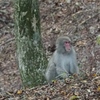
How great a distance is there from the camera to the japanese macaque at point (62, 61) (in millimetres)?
9414

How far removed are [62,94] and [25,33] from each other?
2304 millimetres

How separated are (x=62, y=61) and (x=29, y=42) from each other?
1145 mm

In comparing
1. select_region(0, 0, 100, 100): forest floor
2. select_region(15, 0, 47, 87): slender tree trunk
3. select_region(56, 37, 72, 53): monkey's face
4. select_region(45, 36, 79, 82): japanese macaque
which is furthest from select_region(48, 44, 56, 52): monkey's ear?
select_region(15, 0, 47, 87): slender tree trunk

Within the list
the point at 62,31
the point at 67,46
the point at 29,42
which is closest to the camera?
the point at 29,42

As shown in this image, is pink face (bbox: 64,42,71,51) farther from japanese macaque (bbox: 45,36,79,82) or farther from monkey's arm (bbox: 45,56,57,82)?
monkey's arm (bbox: 45,56,57,82)

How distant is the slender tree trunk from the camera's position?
8.62m

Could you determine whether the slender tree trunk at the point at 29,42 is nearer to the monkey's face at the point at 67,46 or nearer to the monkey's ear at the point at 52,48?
the monkey's face at the point at 67,46

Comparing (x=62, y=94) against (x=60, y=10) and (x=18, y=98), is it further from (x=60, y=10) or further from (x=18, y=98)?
(x=60, y=10)

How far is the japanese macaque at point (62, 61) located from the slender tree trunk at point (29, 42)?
20 centimetres

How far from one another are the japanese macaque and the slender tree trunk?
20 centimetres

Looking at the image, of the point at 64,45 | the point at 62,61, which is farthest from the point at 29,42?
the point at 62,61

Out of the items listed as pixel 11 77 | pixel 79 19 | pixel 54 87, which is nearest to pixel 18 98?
pixel 54 87

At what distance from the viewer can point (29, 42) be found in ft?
29.2

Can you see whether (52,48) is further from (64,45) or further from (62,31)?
(64,45)
